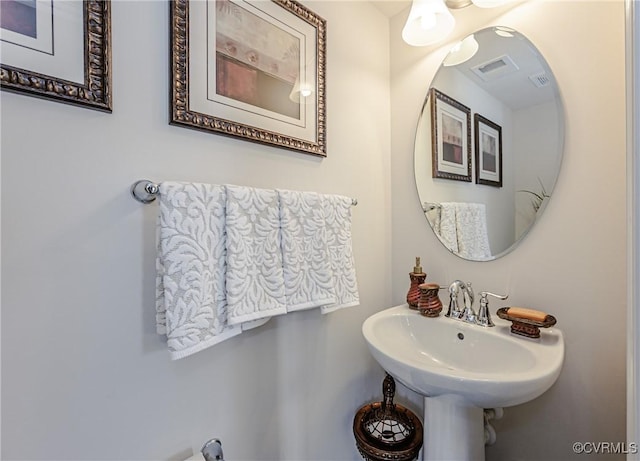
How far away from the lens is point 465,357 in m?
0.93

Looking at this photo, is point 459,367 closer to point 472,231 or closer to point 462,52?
point 472,231

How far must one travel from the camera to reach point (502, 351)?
2.78 ft

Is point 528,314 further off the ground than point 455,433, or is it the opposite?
point 528,314

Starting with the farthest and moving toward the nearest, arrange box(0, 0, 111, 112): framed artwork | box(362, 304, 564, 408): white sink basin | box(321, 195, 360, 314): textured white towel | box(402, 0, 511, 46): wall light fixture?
box(402, 0, 511, 46): wall light fixture, box(321, 195, 360, 314): textured white towel, box(362, 304, 564, 408): white sink basin, box(0, 0, 111, 112): framed artwork

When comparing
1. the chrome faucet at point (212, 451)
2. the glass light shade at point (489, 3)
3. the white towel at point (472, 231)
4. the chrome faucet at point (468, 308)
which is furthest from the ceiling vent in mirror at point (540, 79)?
the chrome faucet at point (212, 451)

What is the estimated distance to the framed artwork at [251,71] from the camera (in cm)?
72

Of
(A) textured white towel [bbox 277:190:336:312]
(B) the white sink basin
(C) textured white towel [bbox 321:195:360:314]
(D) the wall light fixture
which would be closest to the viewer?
(B) the white sink basin

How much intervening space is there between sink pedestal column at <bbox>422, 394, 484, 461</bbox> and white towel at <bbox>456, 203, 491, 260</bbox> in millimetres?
512

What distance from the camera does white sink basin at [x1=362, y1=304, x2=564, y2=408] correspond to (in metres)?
0.62

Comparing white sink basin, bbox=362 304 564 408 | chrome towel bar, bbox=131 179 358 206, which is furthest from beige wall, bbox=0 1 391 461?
white sink basin, bbox=362 304 564 408

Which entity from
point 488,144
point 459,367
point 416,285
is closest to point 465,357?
point 459,367

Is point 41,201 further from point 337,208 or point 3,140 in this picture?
point 337,208

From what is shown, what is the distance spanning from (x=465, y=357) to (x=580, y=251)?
47 cm

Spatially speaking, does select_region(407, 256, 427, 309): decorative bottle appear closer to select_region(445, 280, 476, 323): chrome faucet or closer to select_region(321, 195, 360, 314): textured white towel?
select_region(445, 280, 476, 323): chrome faucet
